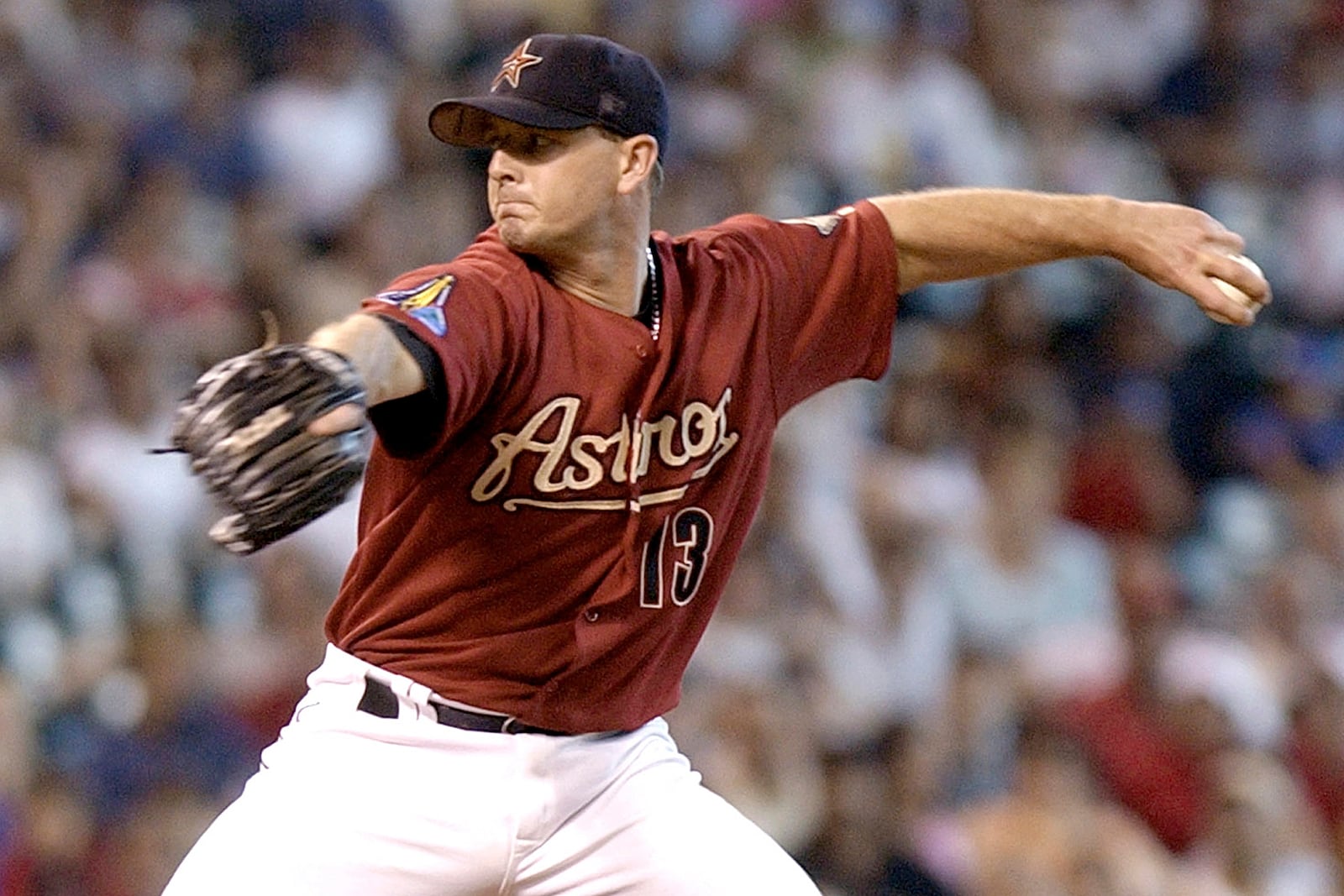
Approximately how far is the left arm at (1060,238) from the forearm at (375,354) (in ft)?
4.28

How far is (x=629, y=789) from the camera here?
3.56 meters

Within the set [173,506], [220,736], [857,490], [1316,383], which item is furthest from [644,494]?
[1316,383]

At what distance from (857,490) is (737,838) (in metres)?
4.20

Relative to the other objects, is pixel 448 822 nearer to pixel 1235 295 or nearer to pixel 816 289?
pixel 816 289

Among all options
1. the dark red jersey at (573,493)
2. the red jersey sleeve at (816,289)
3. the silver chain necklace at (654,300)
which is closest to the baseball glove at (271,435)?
the dark red jersey at (573,493)

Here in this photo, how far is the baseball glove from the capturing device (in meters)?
2.69

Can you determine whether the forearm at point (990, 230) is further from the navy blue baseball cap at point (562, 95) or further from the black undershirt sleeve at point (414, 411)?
the black undershirt sleeve at point (414, 411)

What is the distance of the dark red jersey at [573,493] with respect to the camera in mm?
3291

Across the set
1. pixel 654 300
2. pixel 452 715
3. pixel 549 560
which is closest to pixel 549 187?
pixel 654 300

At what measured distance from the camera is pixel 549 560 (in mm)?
3424

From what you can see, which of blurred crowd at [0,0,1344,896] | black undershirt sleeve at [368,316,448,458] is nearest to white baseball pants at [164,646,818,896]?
black undershirt sleeve at [368,316,448,458]

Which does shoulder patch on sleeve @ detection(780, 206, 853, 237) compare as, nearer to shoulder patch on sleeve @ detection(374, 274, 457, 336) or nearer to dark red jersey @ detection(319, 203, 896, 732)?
dark red jersey @ detection(319, 203, 896, 732)

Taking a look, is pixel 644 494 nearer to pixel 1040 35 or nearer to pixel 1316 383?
pixel 1316 383

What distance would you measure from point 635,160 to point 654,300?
242 mm
